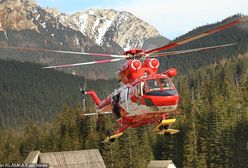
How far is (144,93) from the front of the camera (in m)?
32.1

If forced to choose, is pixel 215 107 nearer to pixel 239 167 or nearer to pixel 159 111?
pixel 239 167

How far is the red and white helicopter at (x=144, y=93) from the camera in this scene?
31.5m

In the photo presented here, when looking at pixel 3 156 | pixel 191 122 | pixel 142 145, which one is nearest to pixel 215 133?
pixel 191 122

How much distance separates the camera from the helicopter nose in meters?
31.2

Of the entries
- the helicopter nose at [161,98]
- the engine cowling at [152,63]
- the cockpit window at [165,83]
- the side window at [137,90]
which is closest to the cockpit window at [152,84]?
the cockpit window at [165,83]

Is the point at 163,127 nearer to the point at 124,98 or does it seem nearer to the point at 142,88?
the point at 142,88

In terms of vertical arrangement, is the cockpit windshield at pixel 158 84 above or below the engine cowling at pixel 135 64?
below

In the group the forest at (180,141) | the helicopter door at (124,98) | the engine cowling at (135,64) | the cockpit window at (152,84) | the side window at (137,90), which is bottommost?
the forest at (180,141)

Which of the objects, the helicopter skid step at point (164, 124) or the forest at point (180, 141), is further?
the forest at point (180, 141)

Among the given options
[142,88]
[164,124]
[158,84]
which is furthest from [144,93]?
[164,124]

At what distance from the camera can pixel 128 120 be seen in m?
35.5

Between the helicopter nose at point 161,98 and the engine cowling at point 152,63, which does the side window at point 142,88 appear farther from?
the engine cowling at point 152,63

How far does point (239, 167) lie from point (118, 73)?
61.3 m

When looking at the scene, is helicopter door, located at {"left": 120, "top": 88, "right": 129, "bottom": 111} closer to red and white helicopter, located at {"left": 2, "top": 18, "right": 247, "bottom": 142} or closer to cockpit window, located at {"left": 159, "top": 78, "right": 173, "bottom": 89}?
red and white helicopter, located at {"left": 2, "top": 18, "right": 247, "bottom": 142}
